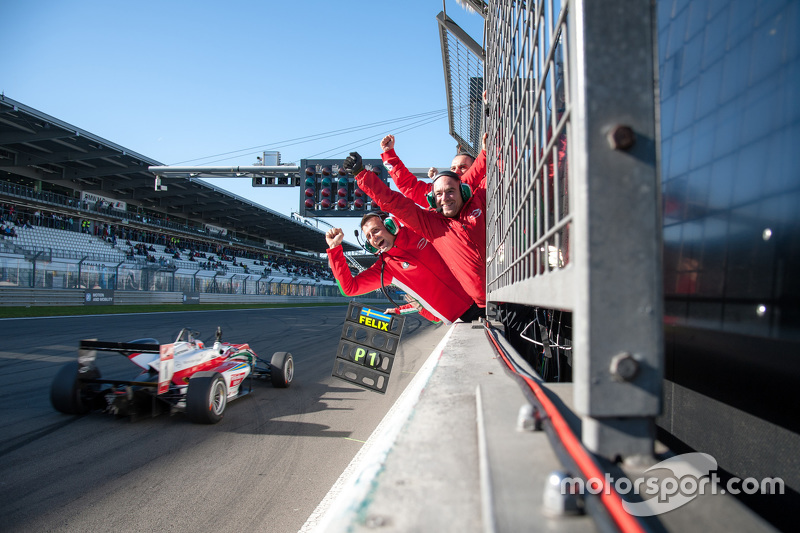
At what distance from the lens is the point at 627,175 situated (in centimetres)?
65

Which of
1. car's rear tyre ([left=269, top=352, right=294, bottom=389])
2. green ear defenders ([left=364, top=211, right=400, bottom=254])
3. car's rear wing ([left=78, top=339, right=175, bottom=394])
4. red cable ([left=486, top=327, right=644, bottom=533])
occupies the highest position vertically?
green ear defenders ([left=364, top=211, right=400, bottom=254])

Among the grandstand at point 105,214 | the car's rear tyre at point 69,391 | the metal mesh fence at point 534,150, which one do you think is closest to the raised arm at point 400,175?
the metal mesh fence at point 534,150

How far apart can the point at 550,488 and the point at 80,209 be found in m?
37.8

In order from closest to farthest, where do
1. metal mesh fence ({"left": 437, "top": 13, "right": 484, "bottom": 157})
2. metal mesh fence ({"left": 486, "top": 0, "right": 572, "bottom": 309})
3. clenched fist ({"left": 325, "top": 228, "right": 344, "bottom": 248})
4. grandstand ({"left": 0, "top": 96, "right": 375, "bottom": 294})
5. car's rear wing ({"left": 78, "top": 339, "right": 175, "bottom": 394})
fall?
1. metal mesh fence ({"left": 486, "top": 0, "right": 572, "bottom": 309})
2. clenched fist ({"left": 325, "top": 228, "right": 344, "bottom": 248})
3. car's rear wing ({"left": 78, "top": 339, "right": 175, "bottom": 394})
4. metal mesh fence ({"left": 437, "top": 13, "right": 484, "bottom": 157})
5. grandstand ({"left": 0, "top": 96, "right": 375, "bottom": 294})

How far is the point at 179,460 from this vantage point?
3.77 metres

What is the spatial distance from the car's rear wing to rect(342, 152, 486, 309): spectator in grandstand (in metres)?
3.12

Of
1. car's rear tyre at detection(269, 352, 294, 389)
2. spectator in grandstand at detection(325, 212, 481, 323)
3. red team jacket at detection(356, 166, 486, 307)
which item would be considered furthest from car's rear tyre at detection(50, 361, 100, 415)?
red team jacket at detection(356, 166, 486, 307)

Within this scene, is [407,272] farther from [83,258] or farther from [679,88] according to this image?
[83,258]

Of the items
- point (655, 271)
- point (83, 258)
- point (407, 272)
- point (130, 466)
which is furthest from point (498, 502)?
point (83, 258)

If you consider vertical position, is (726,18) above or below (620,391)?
above

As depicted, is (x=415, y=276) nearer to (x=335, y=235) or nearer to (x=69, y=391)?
(x=335, y=235)

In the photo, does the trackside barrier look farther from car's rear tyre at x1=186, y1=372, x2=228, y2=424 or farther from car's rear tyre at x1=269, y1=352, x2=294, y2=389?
car's rear tyre at x1=269, y1=352, x2=294, y2=389

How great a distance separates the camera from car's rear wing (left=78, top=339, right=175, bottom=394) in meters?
4.75

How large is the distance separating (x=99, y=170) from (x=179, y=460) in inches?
1275
